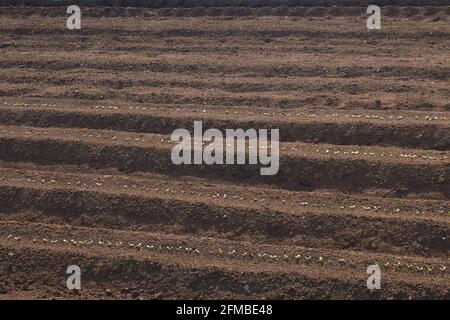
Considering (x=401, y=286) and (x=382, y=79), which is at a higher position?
(x=382, y=79)

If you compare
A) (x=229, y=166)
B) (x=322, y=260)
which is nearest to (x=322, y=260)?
(x=322, y=260)

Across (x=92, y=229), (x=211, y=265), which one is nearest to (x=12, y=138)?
(x=92, y=229)

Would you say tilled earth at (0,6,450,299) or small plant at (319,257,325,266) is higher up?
tilled earth at (0,6,450,299)

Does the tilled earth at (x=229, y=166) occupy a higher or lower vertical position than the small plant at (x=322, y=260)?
higher

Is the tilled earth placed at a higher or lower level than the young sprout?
higher

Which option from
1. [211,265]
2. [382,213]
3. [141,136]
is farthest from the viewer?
[141,136]
